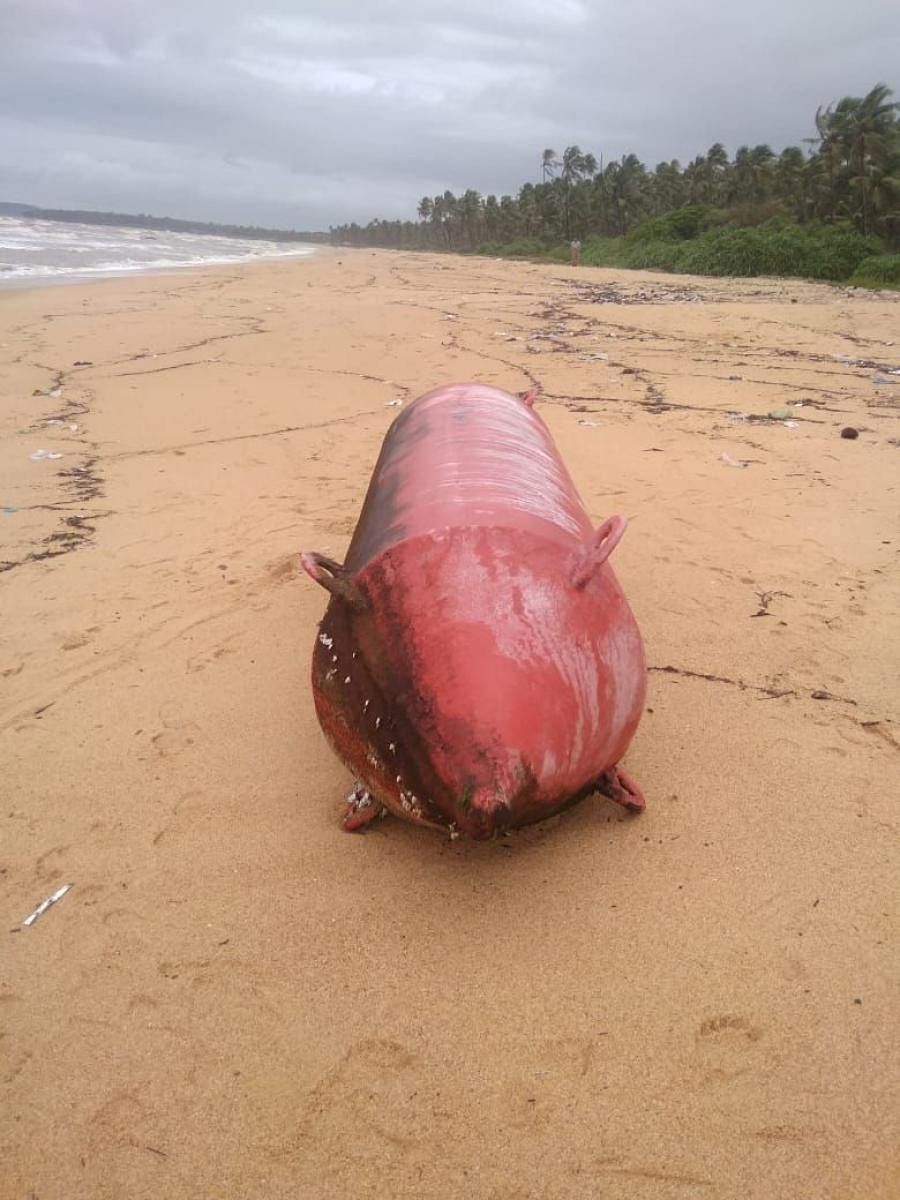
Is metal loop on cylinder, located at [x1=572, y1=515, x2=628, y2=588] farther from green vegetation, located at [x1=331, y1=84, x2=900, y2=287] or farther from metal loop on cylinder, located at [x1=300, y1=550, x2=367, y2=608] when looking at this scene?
green vegetation, located at [x1=331, y1=84, x2=900, y2=287]

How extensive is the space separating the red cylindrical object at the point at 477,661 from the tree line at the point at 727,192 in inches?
1201

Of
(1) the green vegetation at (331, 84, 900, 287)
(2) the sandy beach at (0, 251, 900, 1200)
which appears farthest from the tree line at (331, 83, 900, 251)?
(2) the sandy beach at (0, 251, 900, 1200)

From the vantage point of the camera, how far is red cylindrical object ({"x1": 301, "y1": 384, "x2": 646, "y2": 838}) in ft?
5.36

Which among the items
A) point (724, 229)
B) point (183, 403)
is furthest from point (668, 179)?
point (183, 403)

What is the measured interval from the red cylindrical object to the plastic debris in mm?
780

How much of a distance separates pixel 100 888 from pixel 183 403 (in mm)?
5538

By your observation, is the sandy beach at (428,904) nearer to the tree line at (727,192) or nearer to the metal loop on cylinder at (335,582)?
the metal loop on cylinder at (335,582)

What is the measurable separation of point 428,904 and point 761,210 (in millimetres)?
36229

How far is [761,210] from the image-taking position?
31.0 meters

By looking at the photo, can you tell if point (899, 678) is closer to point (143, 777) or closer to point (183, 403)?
point (143, 777)

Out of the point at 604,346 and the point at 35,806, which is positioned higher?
the point at 604,346

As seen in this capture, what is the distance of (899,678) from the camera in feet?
8.98

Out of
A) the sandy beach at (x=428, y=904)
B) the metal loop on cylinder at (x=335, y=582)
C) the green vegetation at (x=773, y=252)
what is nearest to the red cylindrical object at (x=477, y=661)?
the metal loop on cylinder at (x=335, y=582)

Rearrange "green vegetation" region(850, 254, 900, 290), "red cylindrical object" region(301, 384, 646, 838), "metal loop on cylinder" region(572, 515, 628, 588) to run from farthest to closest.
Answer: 1. "green vegetation" region(850, 254, 900, 290)
2. "metal loop on cylinder" region(572, 515, 628, 588)
3. "red cylindrical object" region(301, 384, 646, 838)
